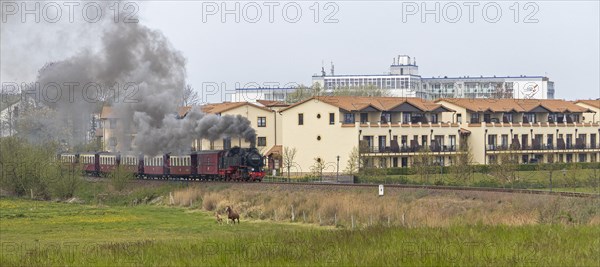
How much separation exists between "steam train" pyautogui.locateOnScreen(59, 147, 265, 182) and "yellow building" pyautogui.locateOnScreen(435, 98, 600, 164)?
32493mm

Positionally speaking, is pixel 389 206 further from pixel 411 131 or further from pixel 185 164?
pixel 411 131

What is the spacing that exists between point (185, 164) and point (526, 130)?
40528mm

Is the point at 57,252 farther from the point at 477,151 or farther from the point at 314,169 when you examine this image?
the point at 477,151

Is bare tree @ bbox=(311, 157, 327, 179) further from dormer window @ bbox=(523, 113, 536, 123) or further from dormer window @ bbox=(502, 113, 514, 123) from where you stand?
dormer window @ bbox=(523, 113, 536, 123)

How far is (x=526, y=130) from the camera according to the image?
104 meters

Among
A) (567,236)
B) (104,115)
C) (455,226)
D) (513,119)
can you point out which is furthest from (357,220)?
(513,119)

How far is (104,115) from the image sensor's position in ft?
311

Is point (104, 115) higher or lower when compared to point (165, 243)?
higher

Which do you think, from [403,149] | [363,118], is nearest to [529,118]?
[403,149]

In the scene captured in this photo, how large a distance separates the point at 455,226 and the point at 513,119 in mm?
76464

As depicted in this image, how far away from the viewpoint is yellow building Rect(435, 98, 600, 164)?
101 meters

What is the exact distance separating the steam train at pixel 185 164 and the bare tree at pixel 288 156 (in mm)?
12371

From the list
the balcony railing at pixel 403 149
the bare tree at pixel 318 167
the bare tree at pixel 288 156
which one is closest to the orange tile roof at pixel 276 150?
the bare tree at pixel 288 156

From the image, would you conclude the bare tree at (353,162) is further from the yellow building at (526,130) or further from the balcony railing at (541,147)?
the balcony railing at (541,147)
